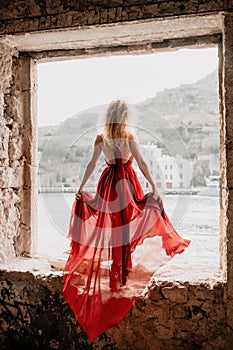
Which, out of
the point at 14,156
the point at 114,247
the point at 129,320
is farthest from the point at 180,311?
the point at 14,156

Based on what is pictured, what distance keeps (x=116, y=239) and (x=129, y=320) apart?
0.50 meters

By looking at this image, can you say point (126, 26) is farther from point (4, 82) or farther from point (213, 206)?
point (213, 206)

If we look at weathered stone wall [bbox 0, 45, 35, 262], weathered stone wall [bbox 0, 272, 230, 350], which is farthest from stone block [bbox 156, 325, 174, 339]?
weathered stone wall [bbox 0, 45, 35, 262]

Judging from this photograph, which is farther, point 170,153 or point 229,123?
point 170,153

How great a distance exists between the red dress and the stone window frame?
429 millimetres

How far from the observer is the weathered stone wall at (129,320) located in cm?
231

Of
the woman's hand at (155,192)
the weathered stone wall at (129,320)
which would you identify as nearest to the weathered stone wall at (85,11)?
the woman's hand at (155,192)

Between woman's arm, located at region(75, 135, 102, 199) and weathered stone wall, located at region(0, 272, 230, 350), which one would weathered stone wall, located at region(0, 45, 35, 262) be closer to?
weathered stone wall, located at region(0, 272, 230, 350)

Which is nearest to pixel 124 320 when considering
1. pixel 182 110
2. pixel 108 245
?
pixel 108 245

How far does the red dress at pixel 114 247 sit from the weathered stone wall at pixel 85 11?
0.86 meters

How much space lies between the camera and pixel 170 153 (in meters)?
2.70

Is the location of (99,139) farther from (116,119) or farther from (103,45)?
(103,45)

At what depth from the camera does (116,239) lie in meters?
2.39

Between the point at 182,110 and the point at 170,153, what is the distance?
1.09 feet
